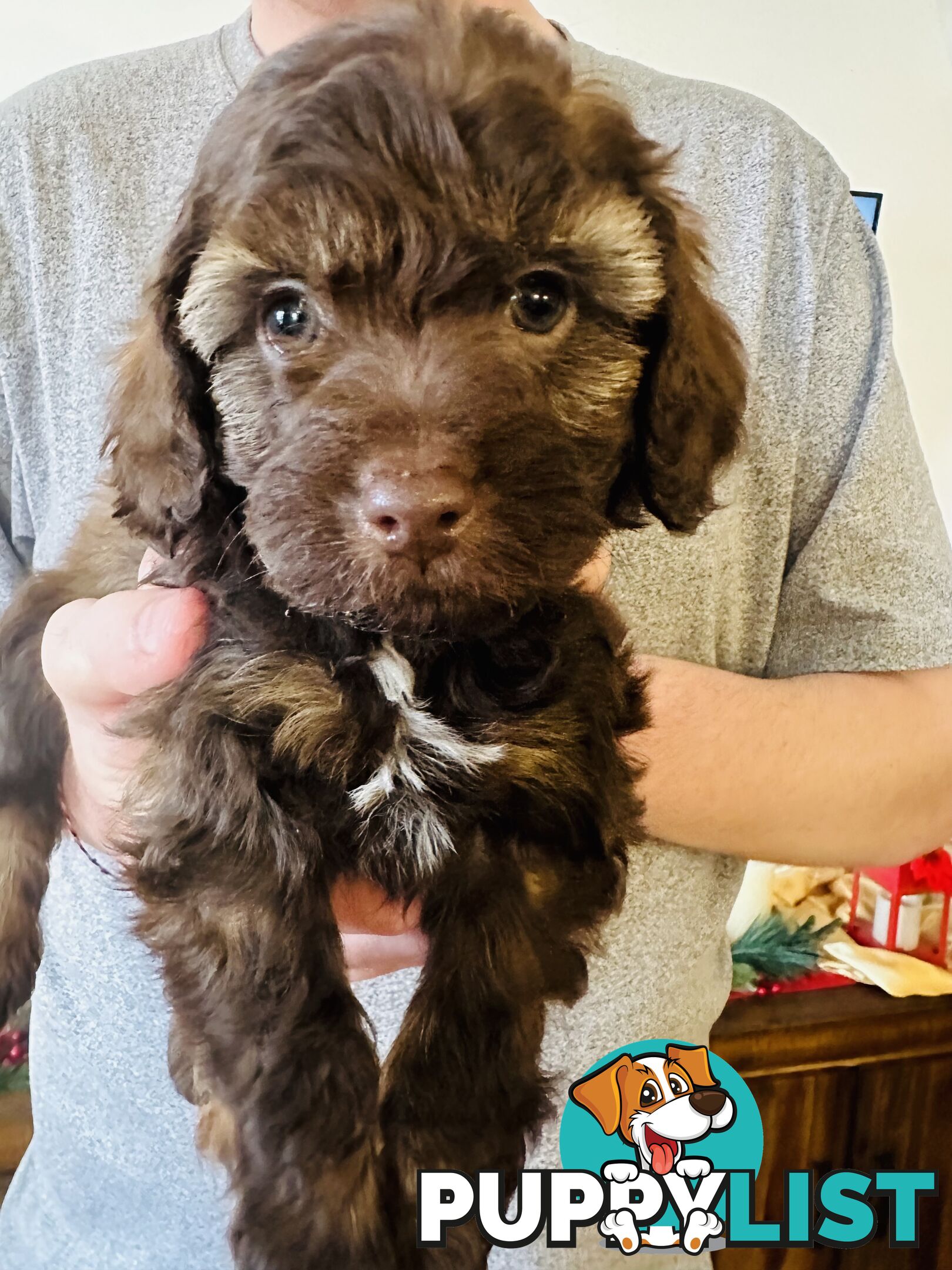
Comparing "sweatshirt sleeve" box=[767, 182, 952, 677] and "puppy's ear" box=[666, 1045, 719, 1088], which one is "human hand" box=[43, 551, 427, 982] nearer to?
"puppy's ear" box=[666, 1045, 719, 1088]

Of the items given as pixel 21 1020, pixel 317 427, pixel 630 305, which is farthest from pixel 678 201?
pixel 21 1020

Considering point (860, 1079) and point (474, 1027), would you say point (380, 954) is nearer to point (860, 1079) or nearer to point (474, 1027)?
point (474, 1027)

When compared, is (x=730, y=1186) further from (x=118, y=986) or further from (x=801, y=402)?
(x=801, y=402)

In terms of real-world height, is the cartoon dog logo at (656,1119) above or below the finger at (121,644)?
below

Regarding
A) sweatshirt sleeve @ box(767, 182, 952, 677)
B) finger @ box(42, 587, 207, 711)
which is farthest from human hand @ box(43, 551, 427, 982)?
sweatshirt sleeve @ box(767, 182, 952, 677)

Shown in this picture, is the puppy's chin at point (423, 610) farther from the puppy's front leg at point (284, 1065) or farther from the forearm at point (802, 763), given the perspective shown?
the forearm at point (802, 763)

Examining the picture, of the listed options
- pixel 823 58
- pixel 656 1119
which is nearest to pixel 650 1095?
pixel 656 1119

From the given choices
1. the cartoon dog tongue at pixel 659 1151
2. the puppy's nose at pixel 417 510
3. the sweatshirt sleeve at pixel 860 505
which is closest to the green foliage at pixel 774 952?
the sweatshirt sleeve at pixel 860 505
